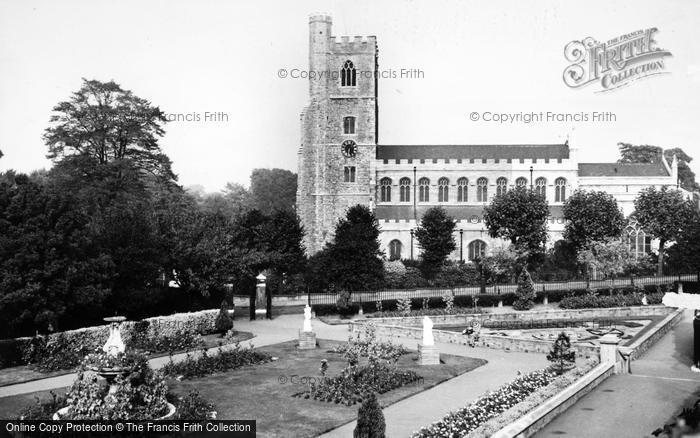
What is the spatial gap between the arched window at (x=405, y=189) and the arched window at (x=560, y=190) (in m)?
13.5

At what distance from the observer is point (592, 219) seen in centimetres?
5409

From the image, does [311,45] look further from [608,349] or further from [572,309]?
[608,349]

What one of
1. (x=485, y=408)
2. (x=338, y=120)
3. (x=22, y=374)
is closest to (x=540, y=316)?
(x=485, y=408)

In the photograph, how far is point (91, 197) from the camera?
3831 cm

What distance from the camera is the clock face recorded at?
213 feet

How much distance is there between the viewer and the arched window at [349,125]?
65.2m

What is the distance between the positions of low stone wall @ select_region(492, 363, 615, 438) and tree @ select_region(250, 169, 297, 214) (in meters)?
84.1

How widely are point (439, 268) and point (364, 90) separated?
2034 cm

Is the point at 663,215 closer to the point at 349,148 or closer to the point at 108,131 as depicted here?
the point at 349,148

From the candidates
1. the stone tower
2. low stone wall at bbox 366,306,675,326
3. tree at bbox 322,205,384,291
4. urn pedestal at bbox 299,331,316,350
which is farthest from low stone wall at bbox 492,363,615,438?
the stone tower

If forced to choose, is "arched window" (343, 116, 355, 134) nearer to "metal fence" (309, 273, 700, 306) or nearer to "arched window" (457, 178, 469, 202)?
"arched window" (457, 178, 469, 202)

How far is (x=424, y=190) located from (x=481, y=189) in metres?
5.34

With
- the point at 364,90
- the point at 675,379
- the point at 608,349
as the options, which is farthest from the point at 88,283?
the point at 364,90

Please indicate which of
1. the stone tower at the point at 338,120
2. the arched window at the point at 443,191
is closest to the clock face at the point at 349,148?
the stone tower at the point at 338,120
